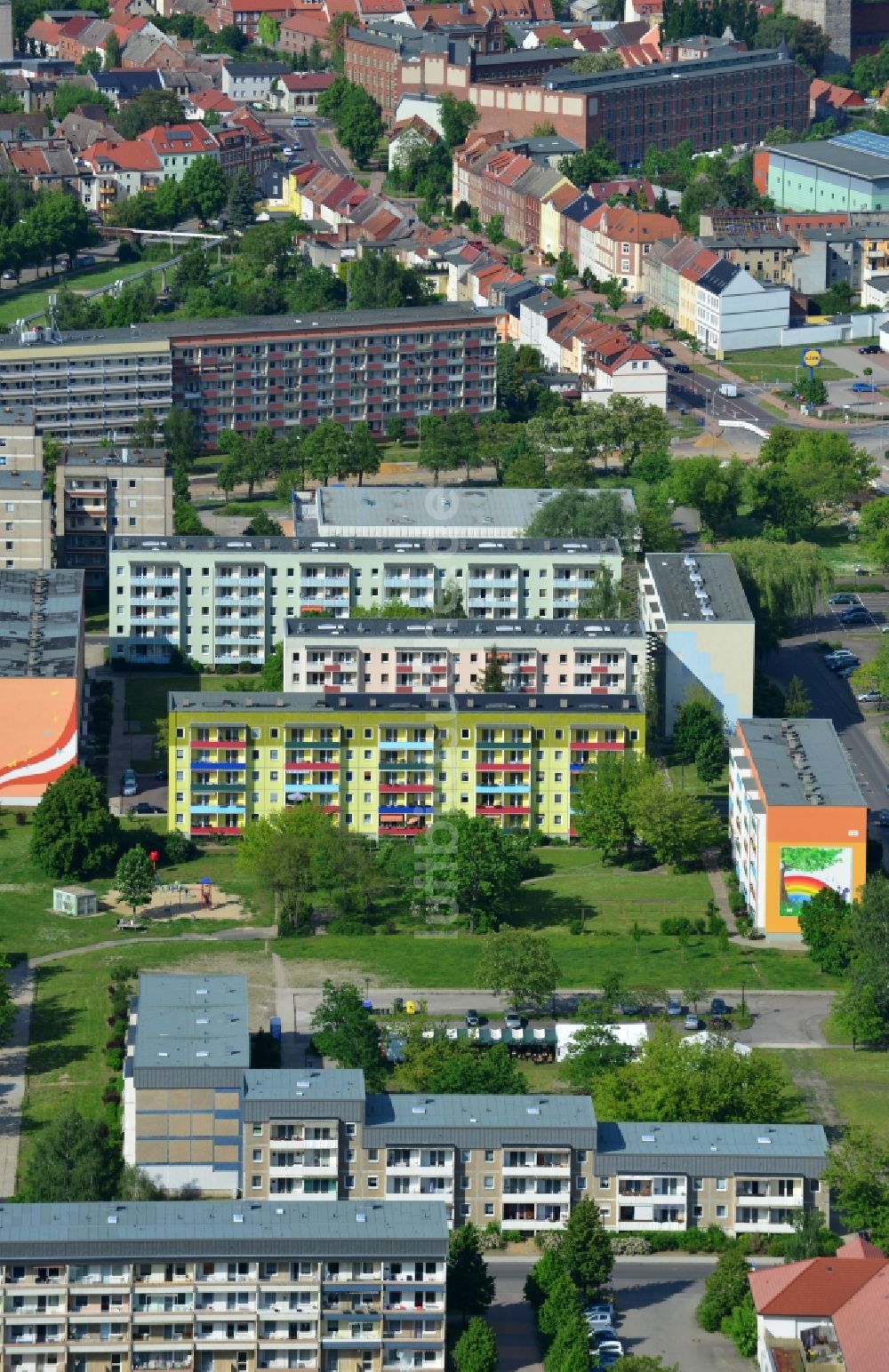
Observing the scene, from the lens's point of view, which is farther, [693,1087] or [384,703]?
[384,703]

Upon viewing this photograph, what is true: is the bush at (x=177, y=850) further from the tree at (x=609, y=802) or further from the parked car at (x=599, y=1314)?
the parked car at (x=599, y=1314)

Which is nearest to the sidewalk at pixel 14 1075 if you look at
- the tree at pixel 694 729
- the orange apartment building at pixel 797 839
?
the orange apartment building at pixel 797 839

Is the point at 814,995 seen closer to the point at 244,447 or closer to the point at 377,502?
the point at 377,502

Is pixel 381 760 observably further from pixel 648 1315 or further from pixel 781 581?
pixel 648 1315

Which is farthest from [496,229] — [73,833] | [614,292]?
[73,833]

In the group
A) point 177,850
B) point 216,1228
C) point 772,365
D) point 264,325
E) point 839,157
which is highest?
point 216,1228

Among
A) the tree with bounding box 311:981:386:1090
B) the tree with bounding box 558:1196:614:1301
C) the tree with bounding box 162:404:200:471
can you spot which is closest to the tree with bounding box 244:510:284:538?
the tree with bounding box 162:404:200:471
